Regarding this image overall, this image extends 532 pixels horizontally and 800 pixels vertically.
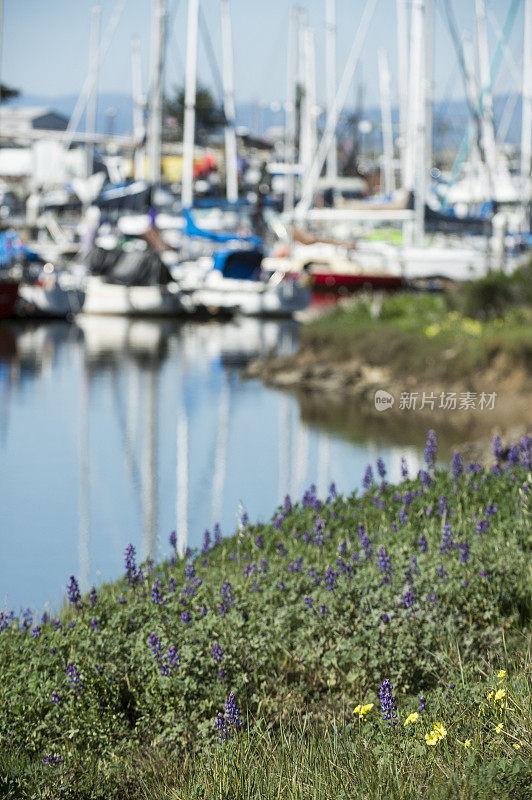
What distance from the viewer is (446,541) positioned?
7.47 meters

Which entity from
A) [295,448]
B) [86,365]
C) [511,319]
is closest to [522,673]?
[295,448]

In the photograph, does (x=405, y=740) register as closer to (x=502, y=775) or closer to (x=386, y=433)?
(x=502, y=775)

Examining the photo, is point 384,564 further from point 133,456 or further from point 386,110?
point 386,110

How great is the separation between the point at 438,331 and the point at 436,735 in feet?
63.5

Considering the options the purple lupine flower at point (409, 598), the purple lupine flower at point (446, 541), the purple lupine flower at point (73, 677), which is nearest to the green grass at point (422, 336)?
the purple lupine flower at point (446, 541)

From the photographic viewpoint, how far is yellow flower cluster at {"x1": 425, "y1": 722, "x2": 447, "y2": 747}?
4652 mm

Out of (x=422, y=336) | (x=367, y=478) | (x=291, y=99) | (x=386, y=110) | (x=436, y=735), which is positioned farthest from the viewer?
(x=386, y=110)

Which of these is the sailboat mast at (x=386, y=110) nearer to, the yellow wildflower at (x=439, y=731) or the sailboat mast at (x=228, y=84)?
the sailboat mast at (x=228, y=84)

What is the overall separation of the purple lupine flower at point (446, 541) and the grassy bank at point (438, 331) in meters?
13.2

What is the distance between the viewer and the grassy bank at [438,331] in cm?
2117

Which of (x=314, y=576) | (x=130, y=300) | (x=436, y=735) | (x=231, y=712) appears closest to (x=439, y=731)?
(x=436, y=735)

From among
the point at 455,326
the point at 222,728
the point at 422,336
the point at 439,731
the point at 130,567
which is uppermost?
the point at 439,731

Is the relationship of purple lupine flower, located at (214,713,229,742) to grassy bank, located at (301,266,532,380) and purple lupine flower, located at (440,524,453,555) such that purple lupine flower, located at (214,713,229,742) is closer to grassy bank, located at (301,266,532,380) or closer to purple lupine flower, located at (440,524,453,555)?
purple lupine flower, located at (440,524,453,555)

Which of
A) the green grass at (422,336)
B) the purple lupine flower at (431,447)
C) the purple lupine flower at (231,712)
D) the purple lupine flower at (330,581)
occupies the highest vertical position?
the purple lupine flower at (431,447)
